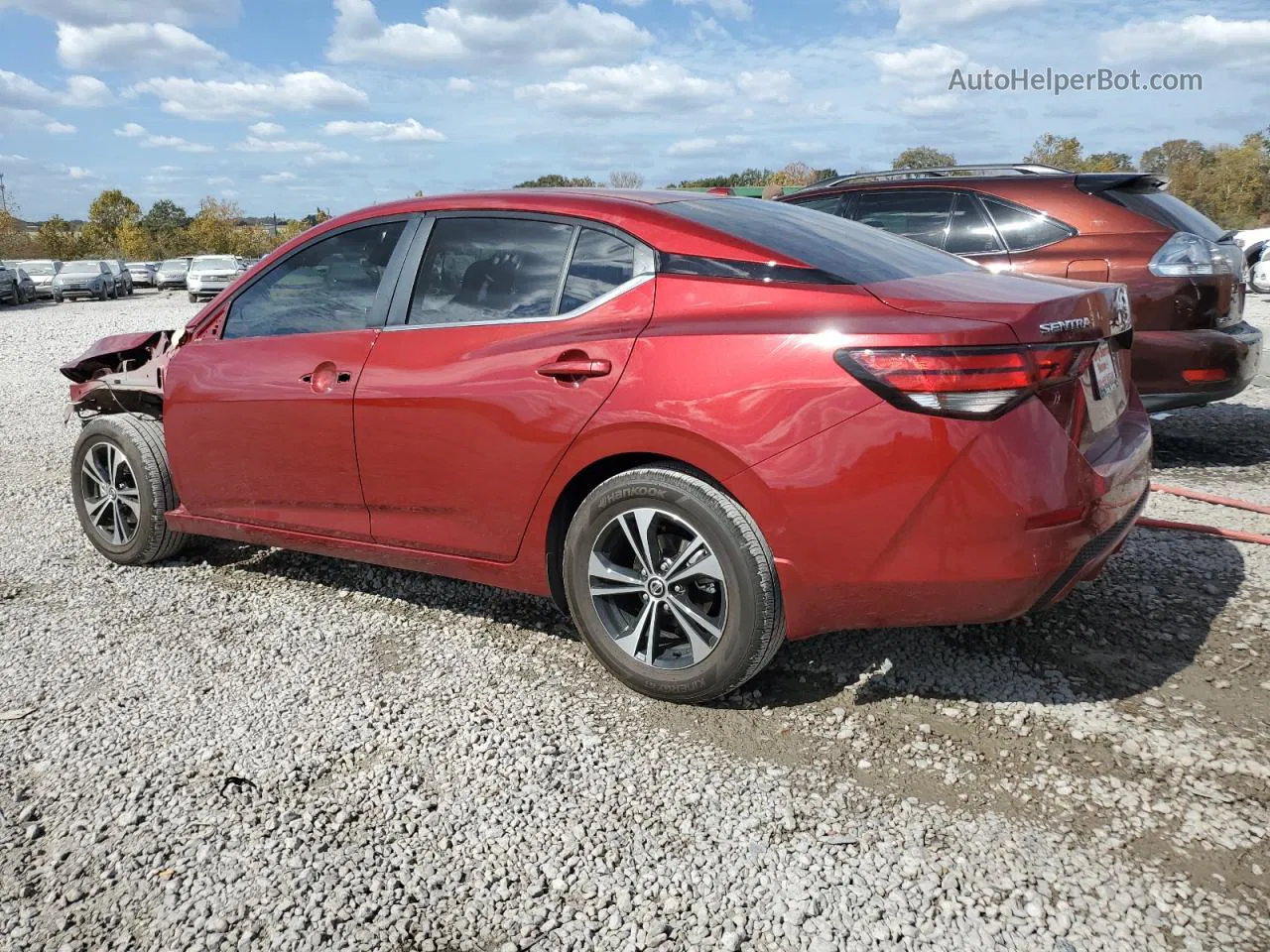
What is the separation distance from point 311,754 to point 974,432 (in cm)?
214

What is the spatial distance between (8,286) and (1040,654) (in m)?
38.3

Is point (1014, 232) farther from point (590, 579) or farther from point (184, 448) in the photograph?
point (184, 448)

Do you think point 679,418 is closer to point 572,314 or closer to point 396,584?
point 572,314

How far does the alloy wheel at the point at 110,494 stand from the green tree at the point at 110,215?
277 feet

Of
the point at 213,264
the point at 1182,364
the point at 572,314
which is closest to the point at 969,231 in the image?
the point at 1182,364

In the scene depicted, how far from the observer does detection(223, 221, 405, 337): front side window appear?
396 cm

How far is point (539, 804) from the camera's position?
9.20 ft

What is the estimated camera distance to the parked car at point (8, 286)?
33.7 meters

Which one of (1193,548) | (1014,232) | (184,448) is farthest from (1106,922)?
(1014,232)

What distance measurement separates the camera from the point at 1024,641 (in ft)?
12.2

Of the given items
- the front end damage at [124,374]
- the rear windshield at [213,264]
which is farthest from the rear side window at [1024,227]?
the rear windshield at [213,264]

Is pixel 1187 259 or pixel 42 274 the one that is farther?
pixel 42 274

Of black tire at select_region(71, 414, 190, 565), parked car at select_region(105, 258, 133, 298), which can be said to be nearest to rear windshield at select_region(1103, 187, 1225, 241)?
black tire at select_region(71, 414, 190, 565)

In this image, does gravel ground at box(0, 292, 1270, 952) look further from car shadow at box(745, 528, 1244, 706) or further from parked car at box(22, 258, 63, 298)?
parked car at box(22, 258, 63, 298)
